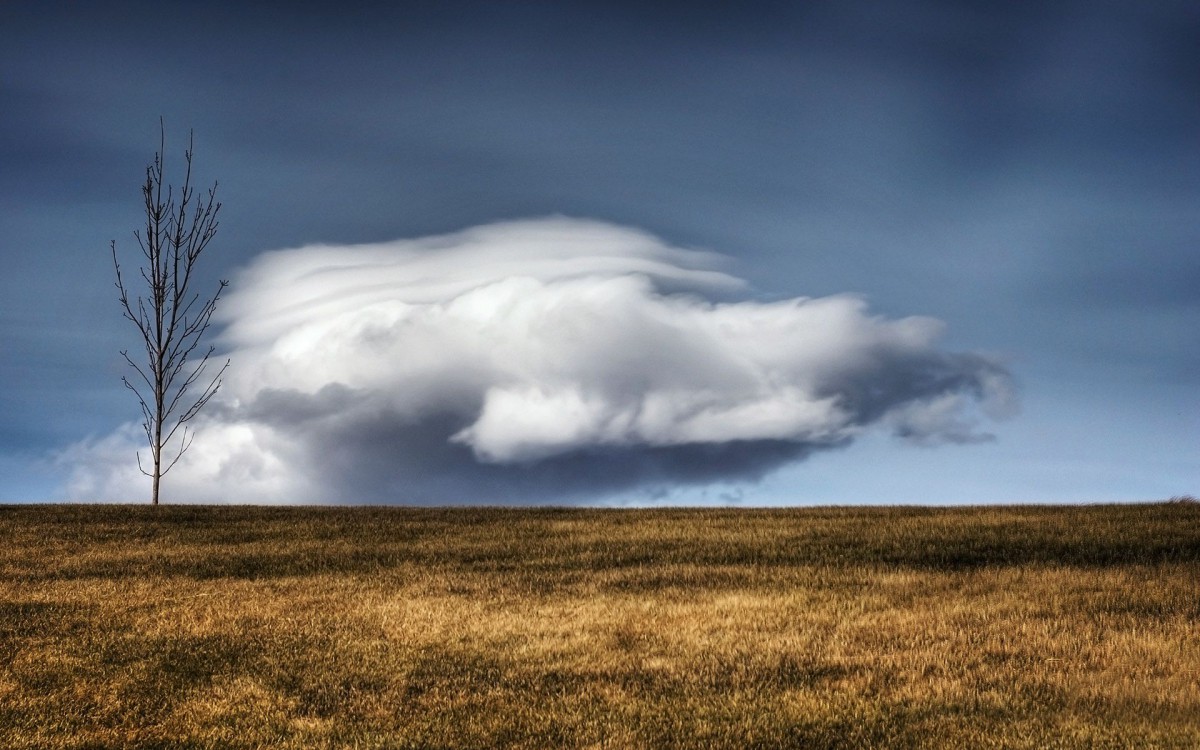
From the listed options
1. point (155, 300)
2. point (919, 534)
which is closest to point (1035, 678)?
point (919, 534)

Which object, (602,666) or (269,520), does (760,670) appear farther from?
(269,520)

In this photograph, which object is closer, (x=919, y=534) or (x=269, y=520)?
(x=919, y=534)

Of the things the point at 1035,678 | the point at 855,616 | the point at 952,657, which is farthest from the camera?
the point at 855,616

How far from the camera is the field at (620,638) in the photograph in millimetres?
10414

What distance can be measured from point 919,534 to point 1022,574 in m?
4.41

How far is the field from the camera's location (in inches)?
410

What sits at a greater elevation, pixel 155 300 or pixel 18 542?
pixel 155 300

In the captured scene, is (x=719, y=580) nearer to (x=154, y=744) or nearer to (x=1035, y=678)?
(x=1035, y=678)

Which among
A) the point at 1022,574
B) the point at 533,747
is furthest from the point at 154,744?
the point at 1022,574

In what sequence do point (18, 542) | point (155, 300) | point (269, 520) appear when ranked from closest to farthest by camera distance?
point (18, 542) < point (269, 520) < point (155, 300)

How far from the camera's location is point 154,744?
10297mm

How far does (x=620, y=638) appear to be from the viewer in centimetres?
1376

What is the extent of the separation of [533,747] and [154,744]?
3.80 m

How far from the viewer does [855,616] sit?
589 inches
